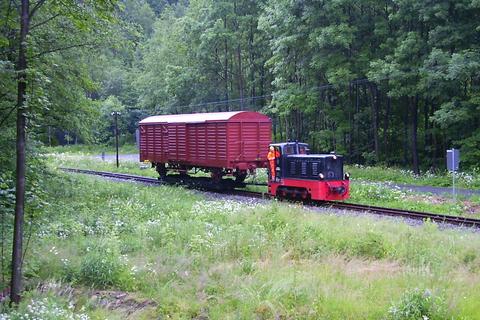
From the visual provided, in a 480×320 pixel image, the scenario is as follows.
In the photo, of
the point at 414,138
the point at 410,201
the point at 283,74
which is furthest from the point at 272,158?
the point at 283,74

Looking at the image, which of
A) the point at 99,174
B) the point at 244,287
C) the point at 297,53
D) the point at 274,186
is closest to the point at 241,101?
the point at 297,53

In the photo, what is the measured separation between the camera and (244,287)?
27.3 ft

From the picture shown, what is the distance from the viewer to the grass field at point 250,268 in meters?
7.54

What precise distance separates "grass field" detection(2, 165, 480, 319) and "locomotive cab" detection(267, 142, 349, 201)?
4.26 m

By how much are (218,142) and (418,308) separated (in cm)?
1612

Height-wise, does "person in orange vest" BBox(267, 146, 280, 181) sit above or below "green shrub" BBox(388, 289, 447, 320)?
above

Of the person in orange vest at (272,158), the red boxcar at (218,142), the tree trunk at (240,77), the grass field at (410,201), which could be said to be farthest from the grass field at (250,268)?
the tree trunk at (240,77)

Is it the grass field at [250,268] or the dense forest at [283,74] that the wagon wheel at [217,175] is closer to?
the dense forest at [283,74]

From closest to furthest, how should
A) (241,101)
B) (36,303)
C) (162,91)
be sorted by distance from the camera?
(36,303), (241,101), (162,91)

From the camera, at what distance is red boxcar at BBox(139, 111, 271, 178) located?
22281 mm

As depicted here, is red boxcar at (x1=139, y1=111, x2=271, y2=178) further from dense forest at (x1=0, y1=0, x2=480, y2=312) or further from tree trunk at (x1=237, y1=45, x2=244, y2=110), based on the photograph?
tree trunk at (x1=237, y1=45, x2=244, y2=110)

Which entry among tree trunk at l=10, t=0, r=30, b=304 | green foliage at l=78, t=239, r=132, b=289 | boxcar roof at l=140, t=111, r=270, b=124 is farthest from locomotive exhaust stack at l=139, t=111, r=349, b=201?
tree trunk at l=10, t=0, r=30, b=304

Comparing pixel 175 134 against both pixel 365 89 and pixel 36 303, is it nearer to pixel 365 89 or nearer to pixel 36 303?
pixel 365 89

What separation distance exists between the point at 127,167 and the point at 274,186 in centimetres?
1883
